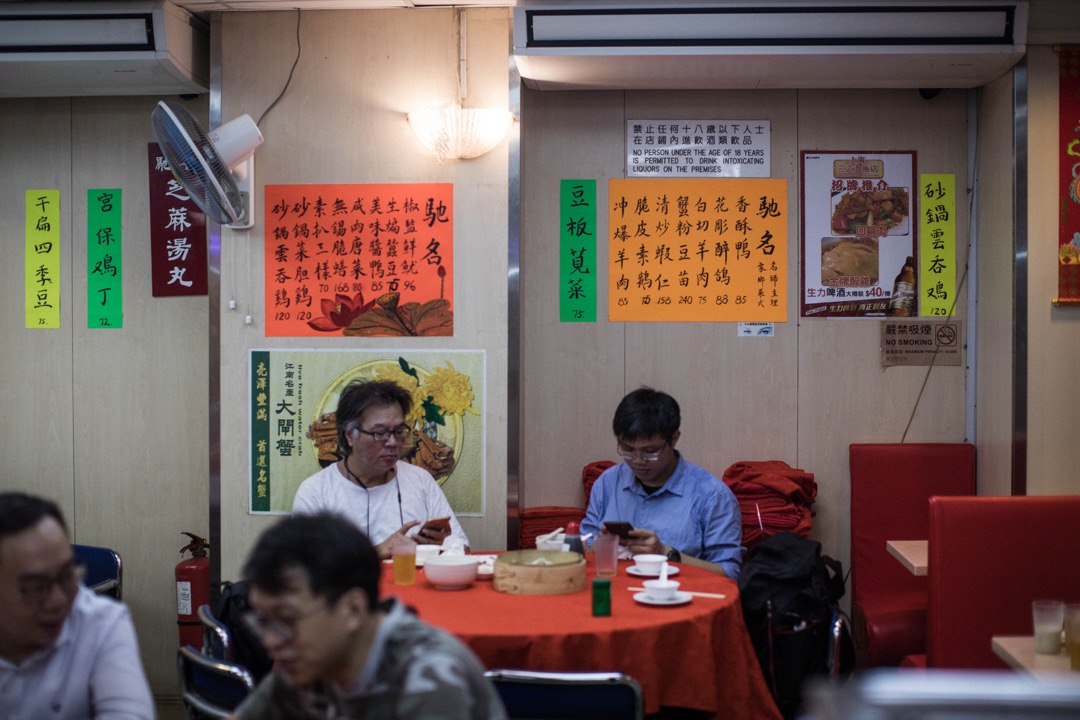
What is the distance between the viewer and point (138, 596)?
457 centimetres

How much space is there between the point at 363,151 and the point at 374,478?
4.31 feet

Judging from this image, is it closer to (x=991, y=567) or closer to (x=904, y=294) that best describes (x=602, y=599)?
(x=991, y=567)

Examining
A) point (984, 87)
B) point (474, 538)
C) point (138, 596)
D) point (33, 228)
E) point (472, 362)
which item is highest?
point (984, 87)

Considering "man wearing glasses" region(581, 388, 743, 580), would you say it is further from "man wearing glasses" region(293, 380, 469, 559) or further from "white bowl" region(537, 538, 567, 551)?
"man wearing glasses" region(293, 380, 469, 559)

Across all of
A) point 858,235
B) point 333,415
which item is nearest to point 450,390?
point 333,415

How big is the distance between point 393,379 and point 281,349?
47cm

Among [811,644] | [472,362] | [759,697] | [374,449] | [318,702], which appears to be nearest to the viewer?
[318,702]

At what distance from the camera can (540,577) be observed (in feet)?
9.62

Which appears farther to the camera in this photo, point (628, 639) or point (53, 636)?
point (628, 639)

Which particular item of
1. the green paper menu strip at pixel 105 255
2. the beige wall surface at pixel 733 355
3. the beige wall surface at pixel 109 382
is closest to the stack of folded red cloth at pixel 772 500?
the beige wall surface at pixel 733 355

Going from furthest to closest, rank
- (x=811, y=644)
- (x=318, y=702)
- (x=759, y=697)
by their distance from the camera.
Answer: (x=811, y=644) → (x=759, y=697) → (x=318, y=702)

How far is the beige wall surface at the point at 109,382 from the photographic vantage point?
14.8 feet

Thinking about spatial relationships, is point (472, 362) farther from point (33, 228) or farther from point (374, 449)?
point (33, 228)

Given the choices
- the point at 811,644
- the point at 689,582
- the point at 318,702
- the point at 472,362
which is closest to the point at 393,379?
the point at 472,362
